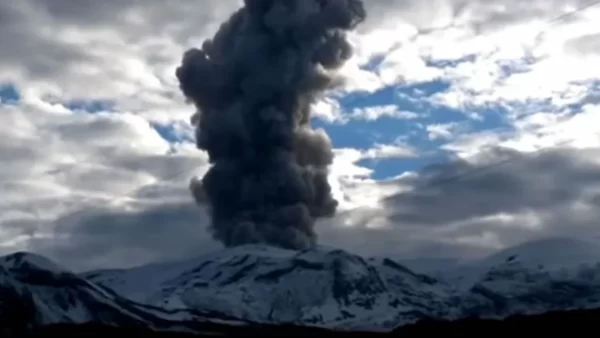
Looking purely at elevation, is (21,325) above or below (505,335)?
above

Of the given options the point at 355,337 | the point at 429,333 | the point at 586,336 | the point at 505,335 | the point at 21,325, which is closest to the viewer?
the point at 586,336

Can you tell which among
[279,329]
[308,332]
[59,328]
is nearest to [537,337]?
[59,328]

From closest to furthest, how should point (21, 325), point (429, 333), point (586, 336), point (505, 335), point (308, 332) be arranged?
point (586, 336) → point (505, 335) → point (429, 333) → point (308, 332) → point (21, 325)

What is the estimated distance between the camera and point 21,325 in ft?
619

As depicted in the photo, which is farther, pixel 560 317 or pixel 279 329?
pixel 279 329

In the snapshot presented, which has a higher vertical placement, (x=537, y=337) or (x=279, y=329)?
(x=279, y=329)

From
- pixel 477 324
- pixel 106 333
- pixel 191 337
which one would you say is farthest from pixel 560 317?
pixel 106 333

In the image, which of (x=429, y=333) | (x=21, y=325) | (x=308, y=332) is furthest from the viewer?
(x=21, y=325)

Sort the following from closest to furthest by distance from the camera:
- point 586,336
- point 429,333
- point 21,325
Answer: point 586,336, point 429,333, point 21,325

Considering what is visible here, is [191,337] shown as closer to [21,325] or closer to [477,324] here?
[477,324]

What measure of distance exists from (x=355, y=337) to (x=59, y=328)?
112 ft

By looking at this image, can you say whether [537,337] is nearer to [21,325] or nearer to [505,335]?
[505,335]

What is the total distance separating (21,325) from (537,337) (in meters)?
111

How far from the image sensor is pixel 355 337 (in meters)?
142
